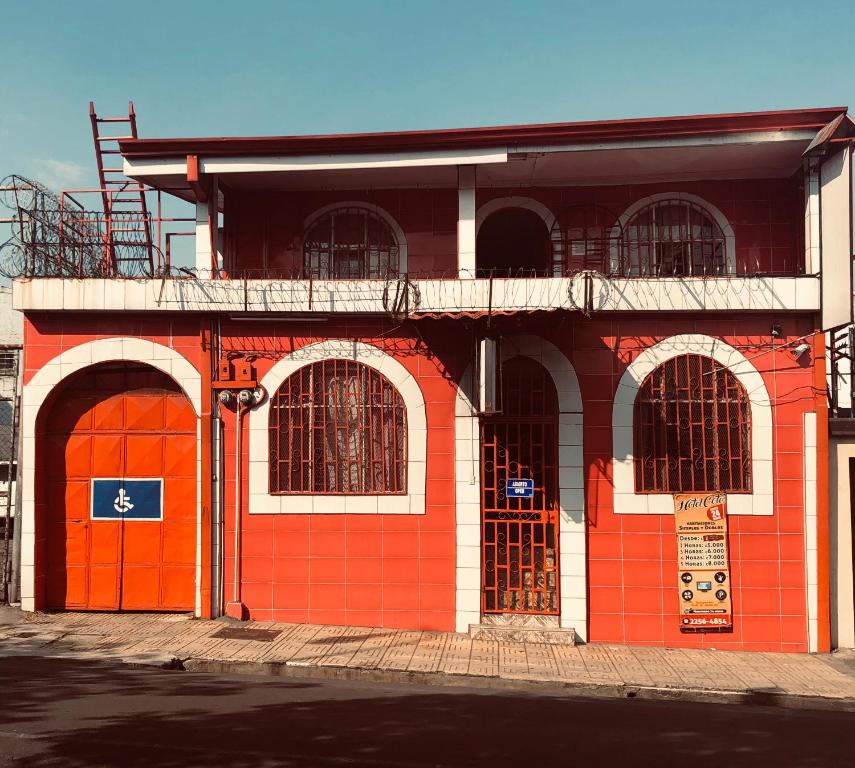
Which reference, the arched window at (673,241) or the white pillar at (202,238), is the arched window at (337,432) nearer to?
the white pillar at (202,238)

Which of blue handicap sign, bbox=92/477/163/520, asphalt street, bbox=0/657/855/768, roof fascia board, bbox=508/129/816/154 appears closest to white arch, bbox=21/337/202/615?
blue handicap sign, bbox=92/477/163/520

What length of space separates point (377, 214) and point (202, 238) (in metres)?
2.47

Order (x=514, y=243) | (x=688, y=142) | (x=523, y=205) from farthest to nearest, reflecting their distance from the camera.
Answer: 1. (x=514, y=243)
2. (x=523, y=205)
3. (x=688, y=142)

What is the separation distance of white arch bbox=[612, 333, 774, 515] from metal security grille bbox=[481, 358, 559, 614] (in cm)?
84

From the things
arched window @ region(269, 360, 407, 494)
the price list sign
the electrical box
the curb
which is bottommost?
the curb

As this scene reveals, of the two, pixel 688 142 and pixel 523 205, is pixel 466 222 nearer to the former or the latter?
pixel 523 205

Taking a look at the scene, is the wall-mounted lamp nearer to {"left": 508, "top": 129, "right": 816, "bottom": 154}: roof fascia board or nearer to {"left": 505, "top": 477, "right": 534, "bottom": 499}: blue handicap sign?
{"left": 508, "top": 129, "right": 816, "bottom": 154}: roof fascia board

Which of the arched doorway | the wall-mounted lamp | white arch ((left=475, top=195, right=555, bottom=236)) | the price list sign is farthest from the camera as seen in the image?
the arched doorway

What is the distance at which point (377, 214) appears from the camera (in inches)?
407

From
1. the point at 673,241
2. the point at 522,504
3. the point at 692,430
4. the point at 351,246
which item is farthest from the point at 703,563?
the point at 351,246

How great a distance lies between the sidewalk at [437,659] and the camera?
7.53m

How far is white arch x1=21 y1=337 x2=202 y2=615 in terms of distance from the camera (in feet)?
31.3

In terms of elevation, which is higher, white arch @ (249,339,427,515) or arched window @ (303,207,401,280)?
arched window @ (303,207,401,280)

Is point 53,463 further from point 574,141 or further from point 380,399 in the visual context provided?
point 574,141
